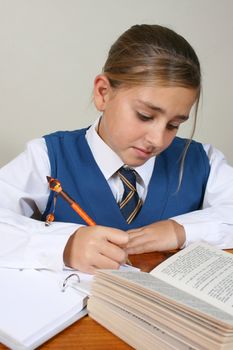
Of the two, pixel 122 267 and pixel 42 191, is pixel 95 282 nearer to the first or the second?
pixel 122 267

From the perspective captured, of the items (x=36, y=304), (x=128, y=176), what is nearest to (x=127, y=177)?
(x=128, y=176)

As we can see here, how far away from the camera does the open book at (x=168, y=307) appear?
439 mm

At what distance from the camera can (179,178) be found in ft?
3.55

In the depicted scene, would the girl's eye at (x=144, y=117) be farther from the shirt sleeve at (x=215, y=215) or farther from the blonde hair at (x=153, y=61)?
the shirt sleeve at (x=215, y=215)

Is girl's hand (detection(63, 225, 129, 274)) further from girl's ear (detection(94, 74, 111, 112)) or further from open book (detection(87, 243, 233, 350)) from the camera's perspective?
girl's ear (detection(94, 74, 111, 112))

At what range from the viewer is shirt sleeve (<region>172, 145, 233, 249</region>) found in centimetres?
90

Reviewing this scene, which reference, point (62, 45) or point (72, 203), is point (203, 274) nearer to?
point (72, 203)

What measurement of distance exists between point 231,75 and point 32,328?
1698mm

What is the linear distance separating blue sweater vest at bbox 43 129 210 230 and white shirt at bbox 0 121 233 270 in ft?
0.07

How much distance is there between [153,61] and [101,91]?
16cm

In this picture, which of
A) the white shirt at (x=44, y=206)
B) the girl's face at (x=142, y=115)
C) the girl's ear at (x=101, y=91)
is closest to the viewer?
the white shirt at (x=44, y=206)

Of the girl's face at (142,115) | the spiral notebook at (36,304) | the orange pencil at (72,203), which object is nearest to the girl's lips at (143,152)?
the girl's face at (142,115)

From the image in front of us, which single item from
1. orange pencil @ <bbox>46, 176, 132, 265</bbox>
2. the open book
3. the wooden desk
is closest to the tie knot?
orange pencil @ <bbox>46, 176, 132, 265</bbox>

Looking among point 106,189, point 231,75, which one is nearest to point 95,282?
point 106,189
